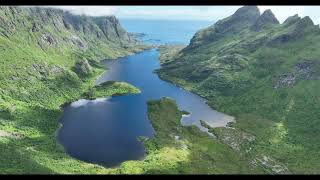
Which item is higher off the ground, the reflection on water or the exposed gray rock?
the exposed gray rock

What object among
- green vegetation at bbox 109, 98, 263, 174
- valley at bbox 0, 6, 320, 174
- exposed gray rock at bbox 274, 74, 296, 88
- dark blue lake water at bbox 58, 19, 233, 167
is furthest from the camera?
exposed gray rock at bbox 274, 74, 296, 88

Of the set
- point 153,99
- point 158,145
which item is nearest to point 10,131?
point 158,145

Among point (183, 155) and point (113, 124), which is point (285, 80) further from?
point (183, 155)

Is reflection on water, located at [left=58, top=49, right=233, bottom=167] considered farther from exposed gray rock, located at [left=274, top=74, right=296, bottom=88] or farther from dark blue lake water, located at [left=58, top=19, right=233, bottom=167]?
exposed gray rock, located at [left=274, top=74, right=296, bottom=88]

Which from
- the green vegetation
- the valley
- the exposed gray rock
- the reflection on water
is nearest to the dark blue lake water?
the reflection on water

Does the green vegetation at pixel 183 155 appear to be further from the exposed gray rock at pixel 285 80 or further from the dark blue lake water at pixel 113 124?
the exposed gray rock at pixel 285 80

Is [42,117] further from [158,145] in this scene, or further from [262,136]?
[262,136]

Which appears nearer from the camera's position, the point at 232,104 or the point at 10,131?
the point at 10,131

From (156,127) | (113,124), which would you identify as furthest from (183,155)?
(113,124)
